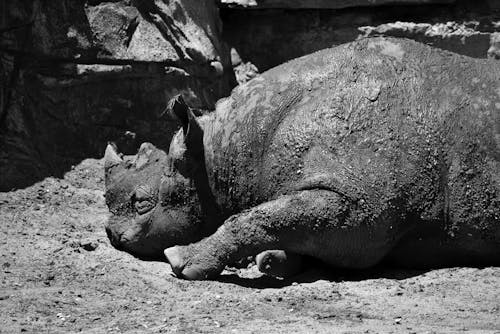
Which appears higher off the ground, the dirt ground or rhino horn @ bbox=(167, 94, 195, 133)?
rhino horn @ bbox=(167, 94, 195, 133)

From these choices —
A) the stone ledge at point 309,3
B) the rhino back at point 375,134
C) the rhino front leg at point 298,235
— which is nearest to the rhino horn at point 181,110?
the rhino back at point 375,134

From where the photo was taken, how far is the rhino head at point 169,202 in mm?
6887

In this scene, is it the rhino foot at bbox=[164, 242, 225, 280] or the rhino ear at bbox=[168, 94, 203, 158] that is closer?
the rhino foot at bbox=[164, 242, 225, 280]

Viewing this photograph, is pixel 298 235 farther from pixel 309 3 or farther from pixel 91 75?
pixel 309 3

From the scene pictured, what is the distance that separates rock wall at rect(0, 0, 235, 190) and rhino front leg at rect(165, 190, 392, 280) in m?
2.54

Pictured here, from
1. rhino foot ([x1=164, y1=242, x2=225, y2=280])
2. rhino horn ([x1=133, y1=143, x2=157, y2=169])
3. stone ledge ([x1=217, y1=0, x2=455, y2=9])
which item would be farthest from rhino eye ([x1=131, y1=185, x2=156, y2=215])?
stone ledge ([x1=217, y1=0, x2=455, y2=9])

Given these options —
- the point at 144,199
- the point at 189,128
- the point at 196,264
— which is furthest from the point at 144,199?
the point at 196,264

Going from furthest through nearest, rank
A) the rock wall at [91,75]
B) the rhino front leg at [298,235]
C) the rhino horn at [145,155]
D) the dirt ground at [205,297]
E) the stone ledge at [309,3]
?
the stone ledge at [309,3] < the rock wall at [91,75] < the rhino horn at [145,155] < the rhino front leg at [298,235] < the dirt ground at [205,297]

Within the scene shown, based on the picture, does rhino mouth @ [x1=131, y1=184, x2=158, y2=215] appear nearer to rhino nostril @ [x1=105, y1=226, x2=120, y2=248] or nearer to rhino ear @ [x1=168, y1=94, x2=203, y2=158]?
rhino nostril @ [x1=105, y1=226, x2=120, y2=248]

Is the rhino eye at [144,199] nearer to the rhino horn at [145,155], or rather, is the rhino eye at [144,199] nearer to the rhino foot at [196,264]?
the rhino horn at [145,155]

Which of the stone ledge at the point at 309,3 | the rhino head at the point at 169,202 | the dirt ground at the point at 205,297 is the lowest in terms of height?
the dirt ground at the point at 205,297

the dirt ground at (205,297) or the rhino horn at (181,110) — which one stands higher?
the rhino horn at (181,110)

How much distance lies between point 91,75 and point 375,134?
3.34m

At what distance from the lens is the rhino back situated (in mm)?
6211
